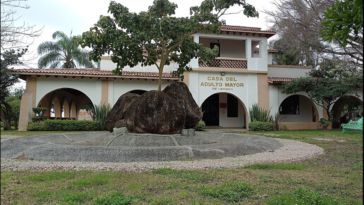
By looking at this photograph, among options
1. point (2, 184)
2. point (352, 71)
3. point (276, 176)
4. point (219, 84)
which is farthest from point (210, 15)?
point (352, 71)

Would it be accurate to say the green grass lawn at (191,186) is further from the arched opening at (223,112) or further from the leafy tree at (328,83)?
the arched opening at (223,112)

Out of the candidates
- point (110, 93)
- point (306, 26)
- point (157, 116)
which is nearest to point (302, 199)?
point (157, 116)

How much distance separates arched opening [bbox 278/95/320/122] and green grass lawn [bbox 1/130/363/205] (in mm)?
15978

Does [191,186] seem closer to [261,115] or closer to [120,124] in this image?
[120,124]

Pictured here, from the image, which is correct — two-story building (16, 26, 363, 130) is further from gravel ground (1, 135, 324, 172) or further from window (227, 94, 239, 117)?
gravel ground (1, 135, 324, 172)

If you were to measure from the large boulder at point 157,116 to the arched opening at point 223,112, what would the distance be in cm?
1251

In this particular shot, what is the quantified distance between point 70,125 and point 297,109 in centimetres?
1604

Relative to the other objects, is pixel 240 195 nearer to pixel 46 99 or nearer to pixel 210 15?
pixel 210 15

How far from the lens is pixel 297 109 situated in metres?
21.0

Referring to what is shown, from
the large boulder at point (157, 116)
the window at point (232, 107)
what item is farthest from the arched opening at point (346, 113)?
the large boulder at point (157, 116)

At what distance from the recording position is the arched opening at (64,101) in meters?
20.7

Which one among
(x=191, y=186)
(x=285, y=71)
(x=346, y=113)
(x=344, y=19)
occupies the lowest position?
(x=191, y=186)

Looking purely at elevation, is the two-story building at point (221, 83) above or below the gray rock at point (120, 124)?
above

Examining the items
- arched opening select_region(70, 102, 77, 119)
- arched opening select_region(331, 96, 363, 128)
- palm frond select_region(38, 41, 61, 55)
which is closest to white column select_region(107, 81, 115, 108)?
palm frond select_region(38, 41, 61, 55)
